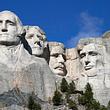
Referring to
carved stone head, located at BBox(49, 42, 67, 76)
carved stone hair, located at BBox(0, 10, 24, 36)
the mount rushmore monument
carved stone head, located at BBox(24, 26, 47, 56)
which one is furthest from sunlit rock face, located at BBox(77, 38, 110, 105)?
carved stone hair, located at BBox(0, 10, 24, 36)

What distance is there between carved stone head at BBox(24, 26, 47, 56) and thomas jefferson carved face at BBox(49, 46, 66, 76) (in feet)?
1.86

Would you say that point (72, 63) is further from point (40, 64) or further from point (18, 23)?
point (18, 23)

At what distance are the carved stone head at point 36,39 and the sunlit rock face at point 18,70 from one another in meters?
0.96

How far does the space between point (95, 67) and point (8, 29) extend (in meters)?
4.54

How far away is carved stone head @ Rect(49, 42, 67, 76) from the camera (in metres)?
35.2

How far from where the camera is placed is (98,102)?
3312 cm

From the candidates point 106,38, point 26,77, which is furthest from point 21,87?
point 106,38

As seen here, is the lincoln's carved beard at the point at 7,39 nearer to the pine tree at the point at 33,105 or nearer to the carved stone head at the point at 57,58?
the carved stone head at the point at 57,58

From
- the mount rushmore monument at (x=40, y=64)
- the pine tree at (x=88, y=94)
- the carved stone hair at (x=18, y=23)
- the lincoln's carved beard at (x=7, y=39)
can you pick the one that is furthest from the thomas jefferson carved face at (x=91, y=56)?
the lincoln's carved beard at (x=7, y=39)

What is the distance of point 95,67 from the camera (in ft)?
114

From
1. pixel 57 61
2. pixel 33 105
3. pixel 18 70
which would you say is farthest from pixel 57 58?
pixel 33 105

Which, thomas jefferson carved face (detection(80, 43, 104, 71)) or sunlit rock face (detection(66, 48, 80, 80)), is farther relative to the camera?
sunlit rock face (detection(66, 48, 80, 80))

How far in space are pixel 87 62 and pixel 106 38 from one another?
67.2 inches

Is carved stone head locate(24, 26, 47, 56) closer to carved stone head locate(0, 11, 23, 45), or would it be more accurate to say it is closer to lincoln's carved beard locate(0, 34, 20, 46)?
carved stone head locate(0, 11, 23, 45)
